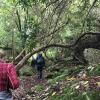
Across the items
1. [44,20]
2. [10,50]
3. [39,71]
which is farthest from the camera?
[10,50]

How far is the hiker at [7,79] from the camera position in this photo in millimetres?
6867

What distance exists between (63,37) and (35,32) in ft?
24.6

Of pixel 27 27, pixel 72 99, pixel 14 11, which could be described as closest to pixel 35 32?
pixel 27 27

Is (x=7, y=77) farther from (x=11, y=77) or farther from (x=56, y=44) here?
(x=56, y=44)

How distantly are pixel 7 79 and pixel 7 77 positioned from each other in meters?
0.05

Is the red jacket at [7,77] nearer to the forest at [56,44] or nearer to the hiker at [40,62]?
the forest at [56,44]

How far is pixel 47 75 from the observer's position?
20906mm

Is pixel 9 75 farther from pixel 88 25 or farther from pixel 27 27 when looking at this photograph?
pixel 88 25

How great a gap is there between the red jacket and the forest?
238 centimetres

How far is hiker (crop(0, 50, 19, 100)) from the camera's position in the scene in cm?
687

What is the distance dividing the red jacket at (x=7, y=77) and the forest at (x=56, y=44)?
2385 mm

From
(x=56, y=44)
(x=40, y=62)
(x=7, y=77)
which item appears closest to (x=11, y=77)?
(x=7, y=77)

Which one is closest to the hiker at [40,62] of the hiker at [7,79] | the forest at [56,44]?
the forest at [56,44]

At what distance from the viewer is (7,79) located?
6949 mm
